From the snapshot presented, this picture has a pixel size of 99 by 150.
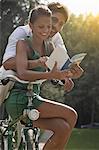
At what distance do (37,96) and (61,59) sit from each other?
0.49 metres

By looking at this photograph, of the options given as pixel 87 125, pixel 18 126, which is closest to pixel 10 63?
pixel 18 126

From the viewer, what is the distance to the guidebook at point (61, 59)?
3.91m

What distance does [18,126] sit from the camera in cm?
448

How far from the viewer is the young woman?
4059 mm

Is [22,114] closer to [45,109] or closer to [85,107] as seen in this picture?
[45,109]

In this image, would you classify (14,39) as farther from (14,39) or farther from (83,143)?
(83,143)

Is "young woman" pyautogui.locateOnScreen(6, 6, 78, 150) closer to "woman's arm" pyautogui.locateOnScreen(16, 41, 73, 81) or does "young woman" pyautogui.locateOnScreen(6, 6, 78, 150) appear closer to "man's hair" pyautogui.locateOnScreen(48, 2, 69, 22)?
"woman's arm" pyautogui.locateOnScreen(16, 41, 73, 81)

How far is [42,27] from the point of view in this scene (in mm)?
4109

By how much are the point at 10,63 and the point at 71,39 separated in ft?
148

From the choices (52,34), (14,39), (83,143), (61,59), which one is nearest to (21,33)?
(14,39)

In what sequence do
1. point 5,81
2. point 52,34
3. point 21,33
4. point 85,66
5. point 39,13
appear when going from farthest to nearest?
point 85,66, point 52,34, point 21,33, point 5,81, point 39,13

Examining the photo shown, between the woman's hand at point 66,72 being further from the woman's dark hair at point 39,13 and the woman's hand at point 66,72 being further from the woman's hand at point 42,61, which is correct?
the woman's dark hair at point 39,13

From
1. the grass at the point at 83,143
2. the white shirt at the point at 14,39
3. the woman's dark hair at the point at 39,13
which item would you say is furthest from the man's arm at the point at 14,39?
the grass at the point at 83,143

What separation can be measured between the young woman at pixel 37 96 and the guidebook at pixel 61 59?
0.05 m
